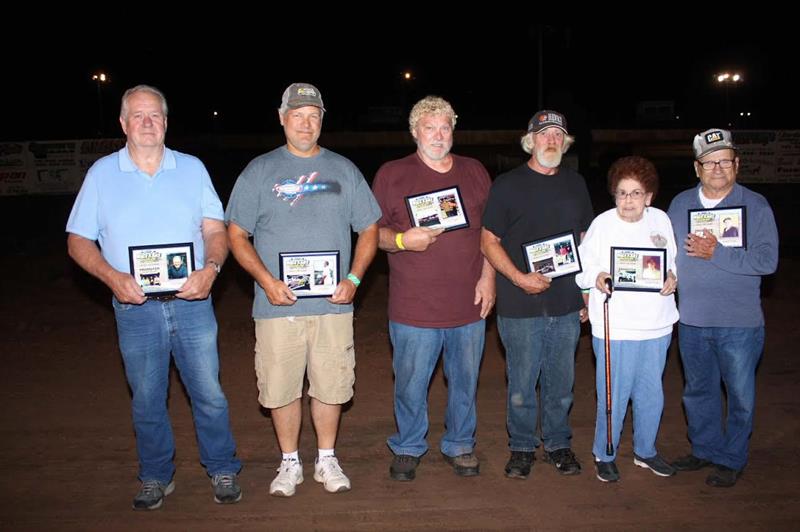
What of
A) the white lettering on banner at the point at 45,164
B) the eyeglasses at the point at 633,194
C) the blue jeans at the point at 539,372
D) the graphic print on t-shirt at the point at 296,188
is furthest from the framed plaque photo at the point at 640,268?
the white lettering on banner at the point at 45,164

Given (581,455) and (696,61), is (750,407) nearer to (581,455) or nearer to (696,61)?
(581,455)

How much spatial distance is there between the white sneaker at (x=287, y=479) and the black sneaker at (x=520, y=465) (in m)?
1.46

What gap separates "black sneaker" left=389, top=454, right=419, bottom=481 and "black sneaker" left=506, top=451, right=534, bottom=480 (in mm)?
658

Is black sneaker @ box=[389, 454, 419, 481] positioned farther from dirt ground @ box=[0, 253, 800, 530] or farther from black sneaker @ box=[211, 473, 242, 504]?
black sneaker @ box=[211, 473, 242, 504]

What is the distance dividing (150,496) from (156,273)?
1.47 m

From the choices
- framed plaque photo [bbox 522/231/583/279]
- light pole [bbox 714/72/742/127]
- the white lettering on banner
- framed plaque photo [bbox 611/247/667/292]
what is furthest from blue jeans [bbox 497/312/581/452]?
light pole [bbox 714/72/742/127]

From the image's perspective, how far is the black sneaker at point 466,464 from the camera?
5297 millimetres

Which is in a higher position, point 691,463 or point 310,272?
point 310,272

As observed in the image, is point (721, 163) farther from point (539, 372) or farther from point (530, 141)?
point (539, 372)

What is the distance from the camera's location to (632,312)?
5.07 m

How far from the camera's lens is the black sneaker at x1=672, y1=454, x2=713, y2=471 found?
5.30 metres

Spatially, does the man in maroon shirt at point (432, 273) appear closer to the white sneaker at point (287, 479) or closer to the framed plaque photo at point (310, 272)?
the framed plaque photo at point (310, 272)

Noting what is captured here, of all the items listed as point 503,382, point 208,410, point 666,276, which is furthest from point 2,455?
point 666,276

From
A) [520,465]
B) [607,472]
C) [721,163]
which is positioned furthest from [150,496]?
[721,163]
